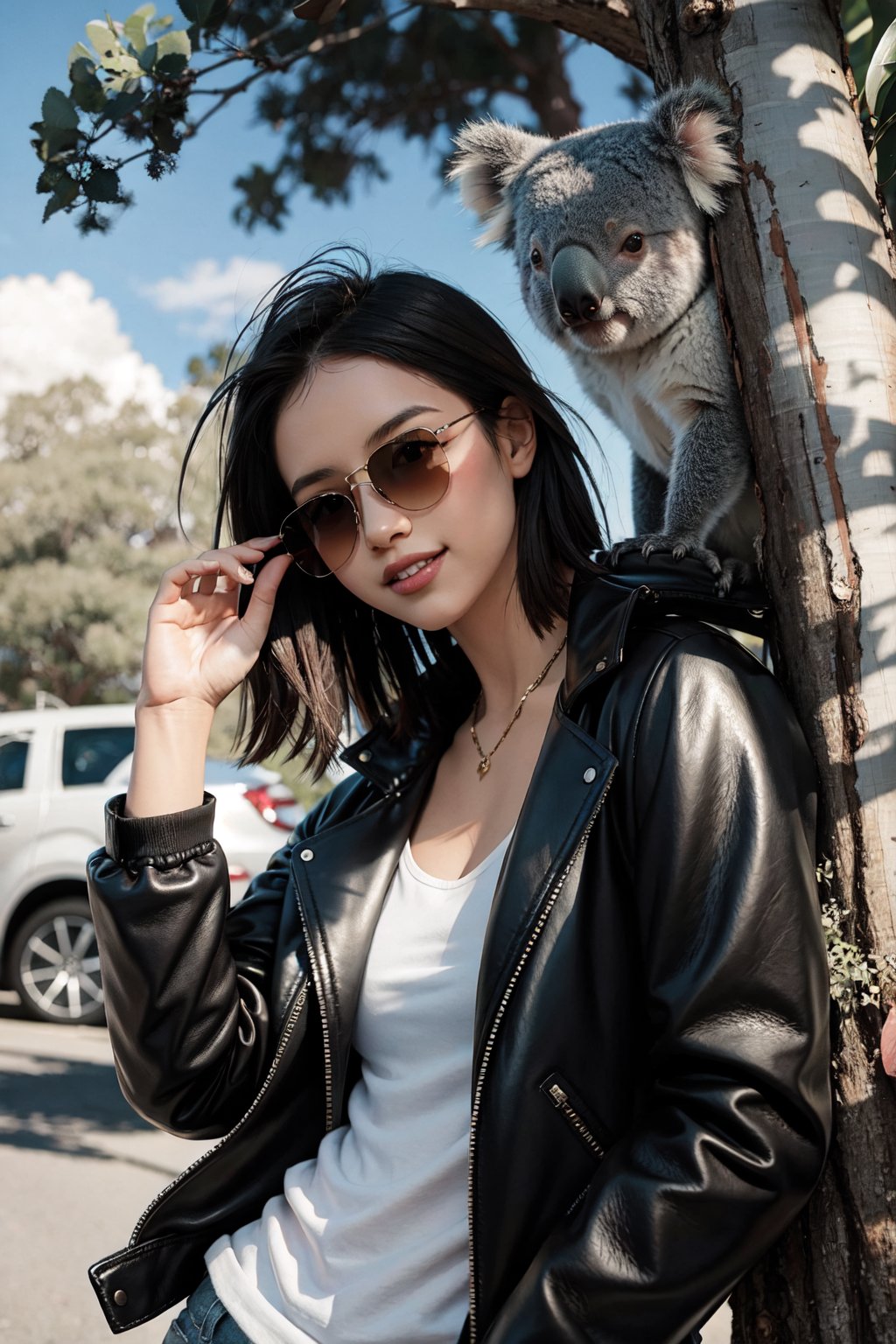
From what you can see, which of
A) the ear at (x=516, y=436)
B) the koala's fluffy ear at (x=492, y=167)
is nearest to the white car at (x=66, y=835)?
the koala's fluffy ear at (x=492, y=167)

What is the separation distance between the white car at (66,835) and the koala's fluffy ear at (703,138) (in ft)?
17.5

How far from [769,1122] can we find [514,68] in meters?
5.02

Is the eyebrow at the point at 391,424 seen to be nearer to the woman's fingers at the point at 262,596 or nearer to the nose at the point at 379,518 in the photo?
the nose at the point at 379,518

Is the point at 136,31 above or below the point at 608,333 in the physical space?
above

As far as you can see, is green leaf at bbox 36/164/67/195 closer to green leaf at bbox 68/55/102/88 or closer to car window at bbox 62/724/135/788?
green leaf at bbox 68/55/102/88

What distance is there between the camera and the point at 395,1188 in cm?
150

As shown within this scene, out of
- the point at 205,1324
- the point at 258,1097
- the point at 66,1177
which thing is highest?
the point at 258,1097

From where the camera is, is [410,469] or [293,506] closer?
[410,469]

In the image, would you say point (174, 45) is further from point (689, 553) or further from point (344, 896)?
point (344, 896)

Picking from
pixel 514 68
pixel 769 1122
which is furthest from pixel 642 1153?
pixel 514 68

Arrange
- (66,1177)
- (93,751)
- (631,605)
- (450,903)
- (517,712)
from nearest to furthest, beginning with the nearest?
(631,605), (450,903), (517,712), (66,1177), (93,751)

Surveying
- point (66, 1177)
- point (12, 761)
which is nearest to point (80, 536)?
point (12, 761)

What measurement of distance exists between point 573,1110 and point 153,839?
77 cm

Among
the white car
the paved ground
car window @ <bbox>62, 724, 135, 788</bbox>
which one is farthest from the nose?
car window @ <bbox>62, 724, 135, 788</bbox>
